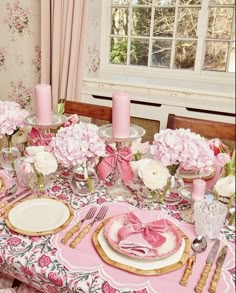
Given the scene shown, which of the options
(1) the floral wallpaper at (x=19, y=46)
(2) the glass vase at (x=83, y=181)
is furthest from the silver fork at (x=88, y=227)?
(1) the floral wallpaper at (x=19, y=46)

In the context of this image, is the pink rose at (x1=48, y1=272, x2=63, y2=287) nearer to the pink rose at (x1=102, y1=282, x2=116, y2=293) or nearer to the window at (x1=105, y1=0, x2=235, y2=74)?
the pink rose at (x1=102, y1=282, x2=116, y2=293)

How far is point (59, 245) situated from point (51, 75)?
1.33m

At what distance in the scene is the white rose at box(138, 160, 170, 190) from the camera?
82cm

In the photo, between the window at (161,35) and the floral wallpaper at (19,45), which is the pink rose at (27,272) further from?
the floral wallpaper at (19,45)

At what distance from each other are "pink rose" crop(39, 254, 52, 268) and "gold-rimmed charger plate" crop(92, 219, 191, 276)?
103 mm

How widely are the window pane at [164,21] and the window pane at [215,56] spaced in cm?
28

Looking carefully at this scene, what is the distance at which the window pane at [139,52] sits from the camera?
92cm

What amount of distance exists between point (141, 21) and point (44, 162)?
21.1 inches

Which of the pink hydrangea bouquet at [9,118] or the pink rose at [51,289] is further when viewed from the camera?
the pink hydrangea bouquet at [9,118]

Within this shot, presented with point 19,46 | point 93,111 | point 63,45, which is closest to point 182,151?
point 93,111

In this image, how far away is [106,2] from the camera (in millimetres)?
1045

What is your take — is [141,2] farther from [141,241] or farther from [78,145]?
[141,241]

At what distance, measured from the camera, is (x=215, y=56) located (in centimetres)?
74

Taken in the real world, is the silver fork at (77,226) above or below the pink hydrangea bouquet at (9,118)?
below
